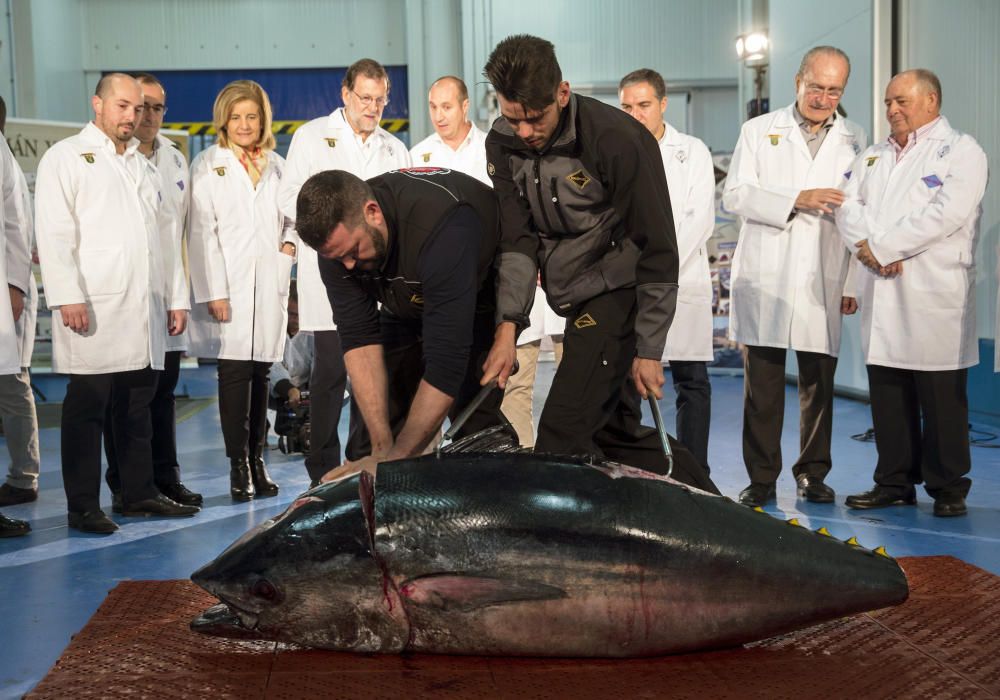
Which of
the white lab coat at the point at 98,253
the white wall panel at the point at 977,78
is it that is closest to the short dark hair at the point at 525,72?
the white lab coat at the point at 98,253

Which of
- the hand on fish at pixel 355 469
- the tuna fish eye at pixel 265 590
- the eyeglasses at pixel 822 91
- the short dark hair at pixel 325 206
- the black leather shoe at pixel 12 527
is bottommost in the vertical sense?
the black leather shoe at pixel 12 527

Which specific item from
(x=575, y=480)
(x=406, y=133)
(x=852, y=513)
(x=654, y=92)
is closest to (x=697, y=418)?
(x=852, y=513)

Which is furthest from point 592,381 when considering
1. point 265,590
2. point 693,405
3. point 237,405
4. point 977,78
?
point 977,78

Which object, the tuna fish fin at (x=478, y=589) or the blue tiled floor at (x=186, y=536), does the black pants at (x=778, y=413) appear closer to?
the blue tiled floor at (x=186, y=536)

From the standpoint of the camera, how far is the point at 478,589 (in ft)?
8.25

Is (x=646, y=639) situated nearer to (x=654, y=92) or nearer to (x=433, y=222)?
(x=433, y=222)

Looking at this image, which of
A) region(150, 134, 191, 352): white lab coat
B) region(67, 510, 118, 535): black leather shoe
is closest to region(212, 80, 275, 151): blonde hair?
region(150, 134, 191, 352): white lab coat

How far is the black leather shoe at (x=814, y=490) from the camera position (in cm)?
498

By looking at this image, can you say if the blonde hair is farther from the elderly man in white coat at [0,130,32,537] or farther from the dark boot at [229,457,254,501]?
the dark boot at [229,457,254,501]

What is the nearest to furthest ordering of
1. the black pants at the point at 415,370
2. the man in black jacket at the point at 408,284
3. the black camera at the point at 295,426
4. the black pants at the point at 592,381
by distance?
the man in black jacket at the point at 408,284 < the black pants at the point at 592,381 < the black pants at the point at 415,370 < the black camera at the point at 295,426

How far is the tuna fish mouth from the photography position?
2625mm

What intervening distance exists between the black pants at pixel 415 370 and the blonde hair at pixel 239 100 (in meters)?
2.24

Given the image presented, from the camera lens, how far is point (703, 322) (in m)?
5.24

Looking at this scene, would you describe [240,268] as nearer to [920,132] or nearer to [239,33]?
[920,132]
